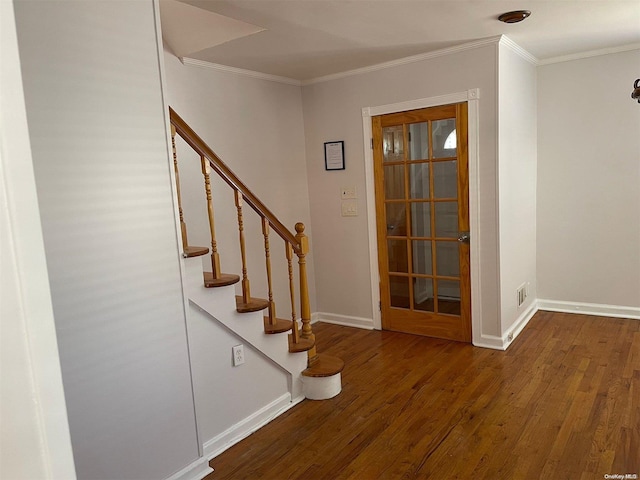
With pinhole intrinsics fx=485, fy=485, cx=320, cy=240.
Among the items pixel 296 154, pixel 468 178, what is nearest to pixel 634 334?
pixel 468 178

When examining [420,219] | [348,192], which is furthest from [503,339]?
[348,192]

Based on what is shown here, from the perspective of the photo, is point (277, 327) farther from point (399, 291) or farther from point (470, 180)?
point (470, 180)

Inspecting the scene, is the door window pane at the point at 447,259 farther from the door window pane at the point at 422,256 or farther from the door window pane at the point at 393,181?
the door window pane at the point at 393,181

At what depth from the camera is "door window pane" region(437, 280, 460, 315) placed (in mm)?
4191

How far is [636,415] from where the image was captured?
284cm

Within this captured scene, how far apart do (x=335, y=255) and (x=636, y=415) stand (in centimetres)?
277

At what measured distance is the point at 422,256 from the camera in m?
4.34

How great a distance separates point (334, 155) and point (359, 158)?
272mm

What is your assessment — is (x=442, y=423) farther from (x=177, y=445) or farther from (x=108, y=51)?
(x=108, y=51)

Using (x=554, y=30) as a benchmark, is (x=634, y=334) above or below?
below

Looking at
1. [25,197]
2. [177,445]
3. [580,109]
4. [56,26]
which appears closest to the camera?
[25,197]

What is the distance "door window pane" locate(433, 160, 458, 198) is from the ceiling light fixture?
116 centimetres

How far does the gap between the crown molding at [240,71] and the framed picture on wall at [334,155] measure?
2.24 ft

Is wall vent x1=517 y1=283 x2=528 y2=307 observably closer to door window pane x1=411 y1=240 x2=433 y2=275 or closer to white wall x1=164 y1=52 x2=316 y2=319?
door window pane x1=411 y1=240 x2=433 y2=275
